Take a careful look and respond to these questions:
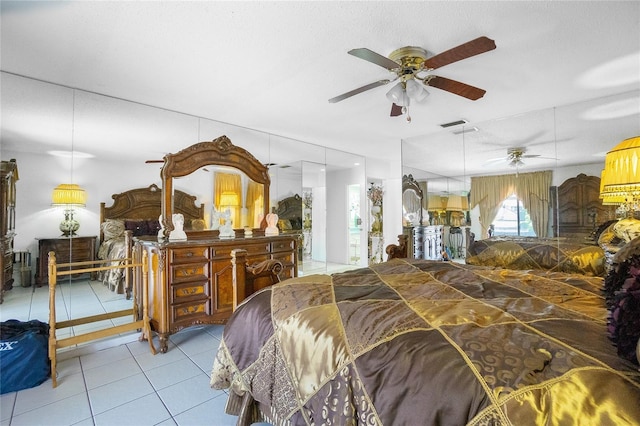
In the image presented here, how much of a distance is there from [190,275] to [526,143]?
13.1 feet

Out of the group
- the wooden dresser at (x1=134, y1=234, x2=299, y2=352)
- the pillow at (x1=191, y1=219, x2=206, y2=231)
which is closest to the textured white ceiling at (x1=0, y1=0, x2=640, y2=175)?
the pillow at (x1=191, y1=219, x2=206, y2=231)

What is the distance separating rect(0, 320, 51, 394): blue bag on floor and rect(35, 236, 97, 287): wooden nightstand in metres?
0.46

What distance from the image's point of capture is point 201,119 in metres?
3.48

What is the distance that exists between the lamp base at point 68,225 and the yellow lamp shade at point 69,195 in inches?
3.7

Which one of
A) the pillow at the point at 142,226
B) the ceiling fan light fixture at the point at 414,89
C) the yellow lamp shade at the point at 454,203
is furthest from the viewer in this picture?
the yellow lamp shade at the point at 454,203

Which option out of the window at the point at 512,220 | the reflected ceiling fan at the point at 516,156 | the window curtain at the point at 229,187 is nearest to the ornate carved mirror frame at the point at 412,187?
the window at the point at 512,220

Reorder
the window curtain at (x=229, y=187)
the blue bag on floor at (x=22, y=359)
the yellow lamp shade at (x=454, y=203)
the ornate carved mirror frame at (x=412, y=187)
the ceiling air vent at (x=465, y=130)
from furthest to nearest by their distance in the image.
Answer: the ornate carved mirror frame at (x=412, y=187)
the yellow lamp shade at (x=454, y=203)
the ceiling air vent at (x=465, y=130)
the window curtain at (x=229, y=187)
the blue bag on floor at (x=22, y=359)

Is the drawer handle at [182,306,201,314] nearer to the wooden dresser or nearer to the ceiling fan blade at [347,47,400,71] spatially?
the wooden dresser

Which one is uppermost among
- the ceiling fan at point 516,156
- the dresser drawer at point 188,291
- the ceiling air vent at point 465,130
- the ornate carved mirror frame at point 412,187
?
the ceiling air vent at point 465,130

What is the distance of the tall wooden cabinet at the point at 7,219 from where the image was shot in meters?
2.37

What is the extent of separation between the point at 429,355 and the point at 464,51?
165 centimetres

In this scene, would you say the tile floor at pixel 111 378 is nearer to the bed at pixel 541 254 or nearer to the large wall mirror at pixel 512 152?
the bed at pixel 541 254

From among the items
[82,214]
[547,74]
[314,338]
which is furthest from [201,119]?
[547,74]

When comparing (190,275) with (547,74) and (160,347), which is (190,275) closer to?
(160,347)
